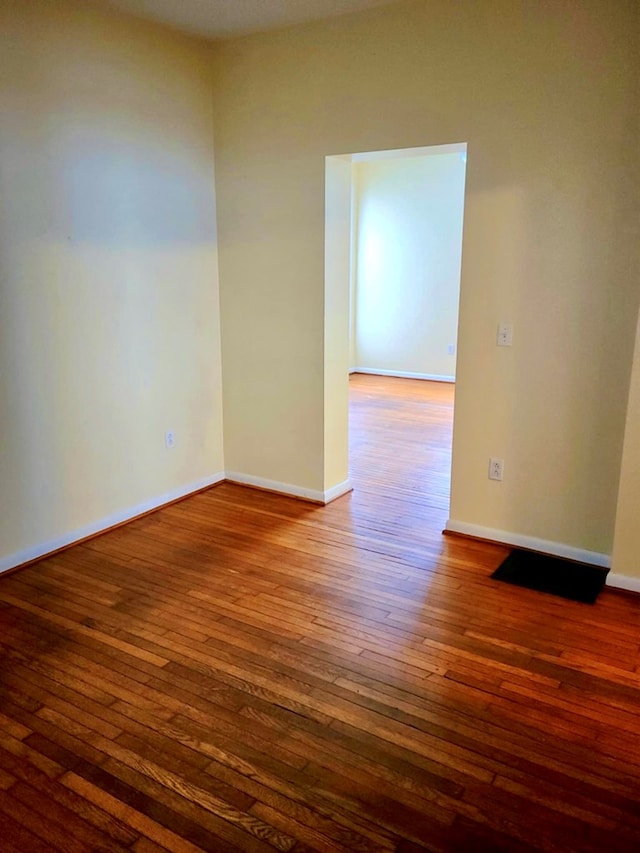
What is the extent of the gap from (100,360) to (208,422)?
0.98m

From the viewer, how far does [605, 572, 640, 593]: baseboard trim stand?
3.04 metres

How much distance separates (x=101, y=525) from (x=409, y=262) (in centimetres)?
567

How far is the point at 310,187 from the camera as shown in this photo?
3764mm

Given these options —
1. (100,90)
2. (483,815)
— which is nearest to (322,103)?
(100,90)

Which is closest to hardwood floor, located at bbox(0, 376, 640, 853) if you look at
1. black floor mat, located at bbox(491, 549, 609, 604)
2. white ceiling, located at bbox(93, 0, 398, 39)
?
black floor mat, located at bbox(491, 549, 609, 604)

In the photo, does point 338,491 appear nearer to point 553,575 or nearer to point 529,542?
point 529,542

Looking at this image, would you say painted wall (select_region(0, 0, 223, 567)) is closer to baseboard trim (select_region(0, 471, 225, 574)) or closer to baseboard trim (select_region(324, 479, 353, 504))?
baseboard trim (select_region(0, 471, 225, 574))

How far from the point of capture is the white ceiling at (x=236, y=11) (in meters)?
3.23

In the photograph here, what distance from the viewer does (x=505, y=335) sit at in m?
3.32

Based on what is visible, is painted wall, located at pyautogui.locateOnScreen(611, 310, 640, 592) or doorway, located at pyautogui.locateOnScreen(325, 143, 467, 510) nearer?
painted wall, located at pyautogui.locateOnScreen(611, 310, 640, 592)

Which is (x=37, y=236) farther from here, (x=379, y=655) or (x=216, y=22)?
(x=379, y=655)

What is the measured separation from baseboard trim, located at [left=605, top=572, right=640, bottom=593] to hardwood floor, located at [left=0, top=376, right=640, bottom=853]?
7cm

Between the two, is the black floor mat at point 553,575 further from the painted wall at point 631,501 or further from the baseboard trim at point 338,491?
the baseboard trim at point 338,491

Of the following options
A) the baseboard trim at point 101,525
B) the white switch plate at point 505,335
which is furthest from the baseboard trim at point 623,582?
the baseboard trim at point 101,525
